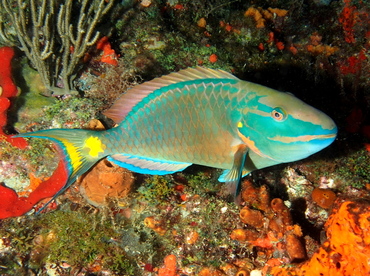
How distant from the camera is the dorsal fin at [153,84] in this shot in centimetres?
251

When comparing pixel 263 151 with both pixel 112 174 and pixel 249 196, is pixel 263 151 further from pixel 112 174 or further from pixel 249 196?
pixel 112 174

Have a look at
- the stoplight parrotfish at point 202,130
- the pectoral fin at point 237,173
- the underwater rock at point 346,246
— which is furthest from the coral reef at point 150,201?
the pectoral fin at point 237,173

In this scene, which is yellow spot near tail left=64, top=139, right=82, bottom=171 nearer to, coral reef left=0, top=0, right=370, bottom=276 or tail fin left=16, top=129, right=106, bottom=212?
tail fin left=16, top=129, right=106, bottom=212

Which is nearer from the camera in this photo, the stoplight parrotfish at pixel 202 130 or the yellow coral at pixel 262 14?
the stoplight parrotfish at pixel 202 130

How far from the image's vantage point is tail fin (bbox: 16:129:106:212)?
8.89ft

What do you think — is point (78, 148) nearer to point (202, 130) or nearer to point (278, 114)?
point (202, 130)

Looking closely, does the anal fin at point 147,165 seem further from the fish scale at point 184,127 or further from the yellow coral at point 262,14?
the yellow coral at point 262,14

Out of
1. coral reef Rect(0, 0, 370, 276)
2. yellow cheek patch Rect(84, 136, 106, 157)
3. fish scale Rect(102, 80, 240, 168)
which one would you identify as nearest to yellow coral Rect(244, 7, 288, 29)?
coral reef Rect(0, 0, 370, 276)

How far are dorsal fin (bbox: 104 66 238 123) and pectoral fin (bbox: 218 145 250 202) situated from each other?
2.33 feet

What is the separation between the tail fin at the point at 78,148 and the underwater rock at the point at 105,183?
476 mm

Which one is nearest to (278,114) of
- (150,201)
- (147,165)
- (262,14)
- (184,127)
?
(184,127)

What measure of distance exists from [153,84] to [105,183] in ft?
4.87

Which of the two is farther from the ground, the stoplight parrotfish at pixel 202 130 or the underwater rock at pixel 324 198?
the stoplight parrotfish at pixel 202 130

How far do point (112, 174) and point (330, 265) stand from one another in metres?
2.56
